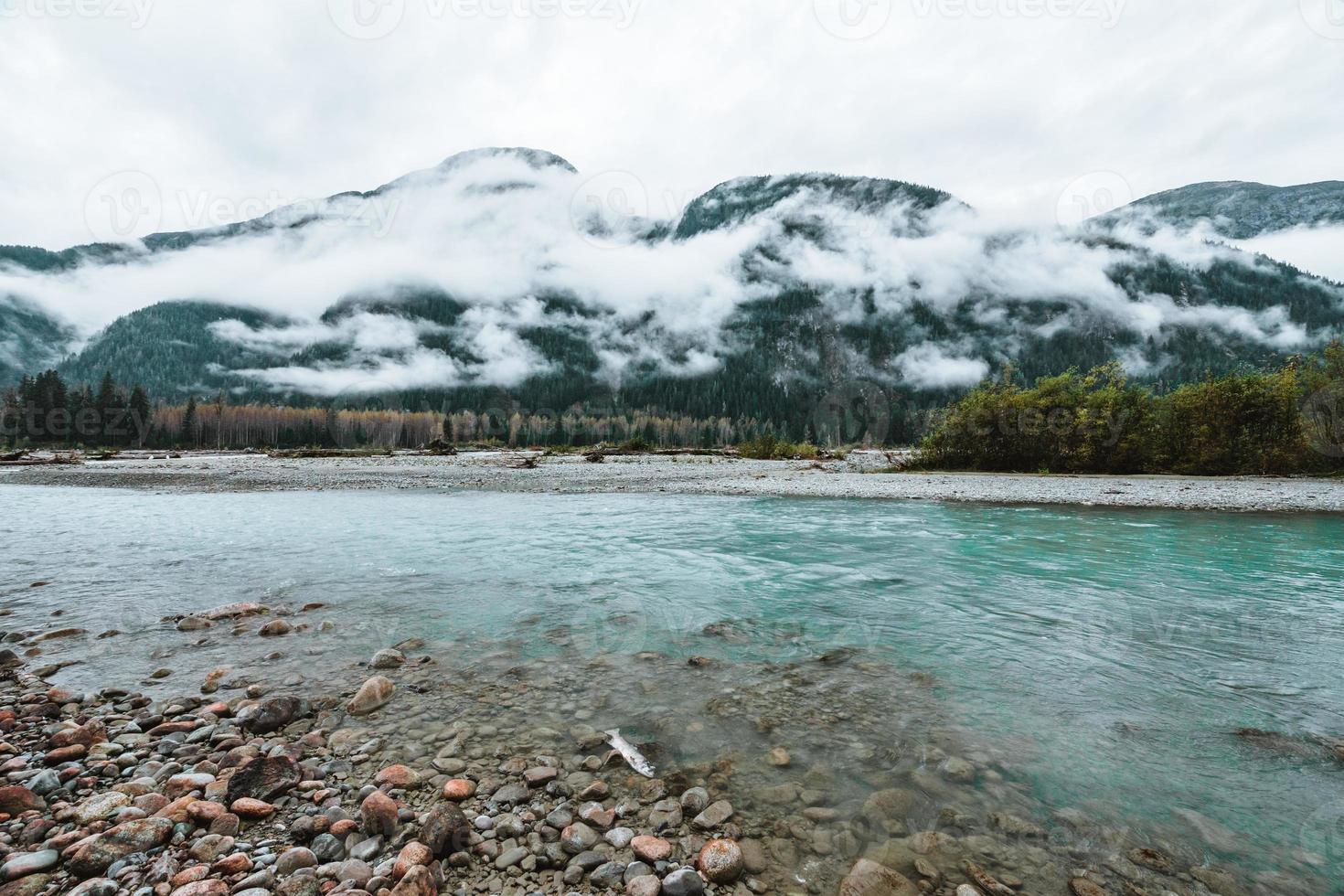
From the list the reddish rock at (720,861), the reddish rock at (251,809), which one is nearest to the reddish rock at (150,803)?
the reddish rock at (251,809)

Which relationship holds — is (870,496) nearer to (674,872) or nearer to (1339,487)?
(1339,487)

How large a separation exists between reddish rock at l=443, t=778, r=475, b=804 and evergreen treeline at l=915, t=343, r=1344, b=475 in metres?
36.5

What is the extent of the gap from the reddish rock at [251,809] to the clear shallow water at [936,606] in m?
2.58

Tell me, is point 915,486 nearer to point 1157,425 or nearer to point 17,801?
point 1157,425

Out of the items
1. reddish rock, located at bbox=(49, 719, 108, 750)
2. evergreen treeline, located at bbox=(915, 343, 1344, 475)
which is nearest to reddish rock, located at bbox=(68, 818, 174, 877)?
reddish rock, located at bbox=(49, 719, 108, 750)

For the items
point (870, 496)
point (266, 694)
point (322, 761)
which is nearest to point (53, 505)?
point (266, 694)

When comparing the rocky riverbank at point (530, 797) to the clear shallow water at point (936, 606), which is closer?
the rocky riverbank at point (530, 797)

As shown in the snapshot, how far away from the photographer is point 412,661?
17.5 feet

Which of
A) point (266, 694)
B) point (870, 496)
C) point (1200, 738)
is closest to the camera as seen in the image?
point (1200, 738)

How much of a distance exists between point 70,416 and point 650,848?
12840 centimetres

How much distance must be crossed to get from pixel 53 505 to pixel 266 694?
2237cm

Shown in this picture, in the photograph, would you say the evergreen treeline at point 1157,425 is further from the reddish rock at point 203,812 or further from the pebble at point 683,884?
the reddish rock at point 203,812

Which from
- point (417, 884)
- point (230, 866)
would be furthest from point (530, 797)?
point (230, 866)

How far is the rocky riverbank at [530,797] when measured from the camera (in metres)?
2.55
